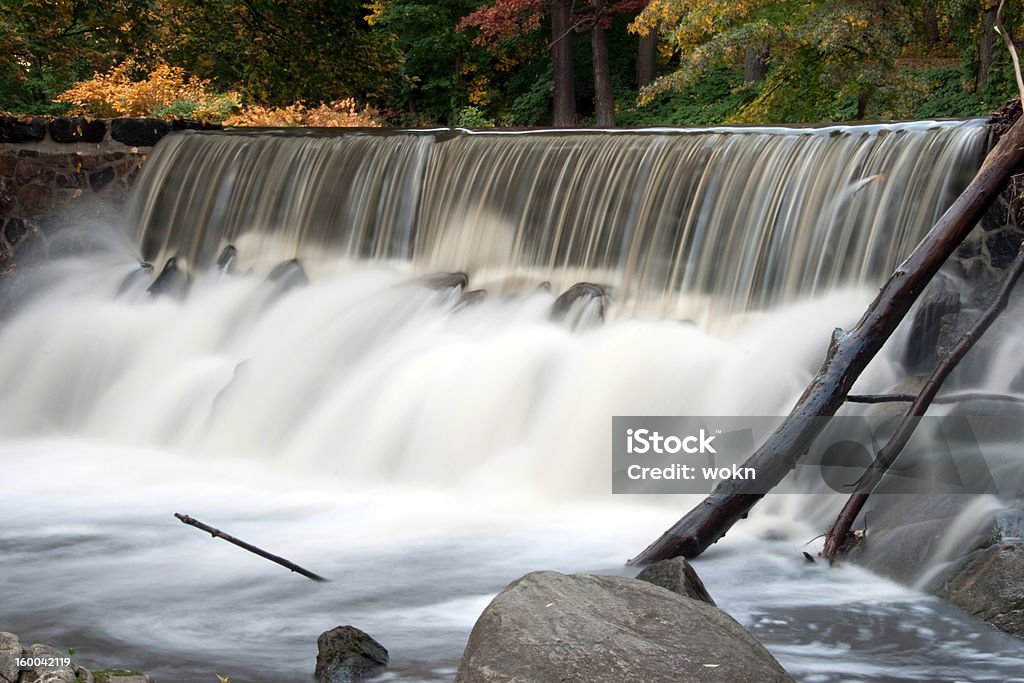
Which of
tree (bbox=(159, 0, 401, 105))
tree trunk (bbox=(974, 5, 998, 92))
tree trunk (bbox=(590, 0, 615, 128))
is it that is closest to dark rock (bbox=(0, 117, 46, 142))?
tree (bbox=(159, 0, 401, 105))

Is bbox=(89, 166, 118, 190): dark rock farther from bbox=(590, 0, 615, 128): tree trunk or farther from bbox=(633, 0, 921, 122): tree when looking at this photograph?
bbox=(590, 0, 615, 128): tree trunk

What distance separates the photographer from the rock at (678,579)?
4840 millimetres

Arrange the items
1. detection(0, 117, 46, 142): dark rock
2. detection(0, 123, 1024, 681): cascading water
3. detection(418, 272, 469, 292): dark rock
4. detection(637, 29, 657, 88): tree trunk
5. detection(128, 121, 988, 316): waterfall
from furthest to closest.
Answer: detection(637, 29, 657, 88): tree trunk, detection(0, 117, 46, 142): dark rock, detection(418, 272, 469, 292): dark rock, detection(128, 121, 988, 316): waterfall, detection(0, 123, 1024, 681): cascading water

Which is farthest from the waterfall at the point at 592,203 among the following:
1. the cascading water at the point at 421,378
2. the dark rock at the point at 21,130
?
the dark rock at the point at 21,130

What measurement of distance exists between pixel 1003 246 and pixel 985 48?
9854 millimetres

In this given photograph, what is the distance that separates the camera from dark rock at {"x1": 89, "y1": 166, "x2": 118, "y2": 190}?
40.9 ft

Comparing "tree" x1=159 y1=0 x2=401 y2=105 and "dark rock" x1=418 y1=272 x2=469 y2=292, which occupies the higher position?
"tree" x1=159 y1=0 x2=401 y2=105

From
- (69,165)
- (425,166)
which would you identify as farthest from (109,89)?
(425,166)

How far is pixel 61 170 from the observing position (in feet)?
40.5

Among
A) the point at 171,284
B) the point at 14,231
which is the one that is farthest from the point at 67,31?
the point at 171,284

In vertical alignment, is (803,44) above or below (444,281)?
above

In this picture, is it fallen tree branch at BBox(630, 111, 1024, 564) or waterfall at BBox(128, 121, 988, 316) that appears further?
waterfall at BBox(128, 121, 988, 316)

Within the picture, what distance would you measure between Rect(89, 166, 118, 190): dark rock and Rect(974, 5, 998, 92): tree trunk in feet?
34.0

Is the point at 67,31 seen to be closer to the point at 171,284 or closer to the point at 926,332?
the point at 171,284
